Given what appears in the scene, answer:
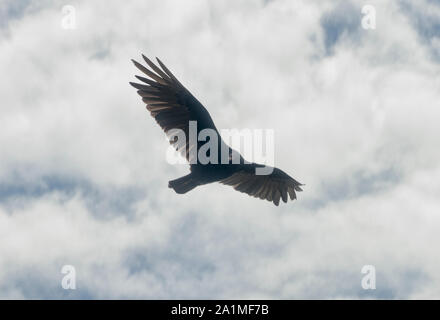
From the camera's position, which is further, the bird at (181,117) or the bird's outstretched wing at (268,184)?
the bird's outstretched wing at (268,184)

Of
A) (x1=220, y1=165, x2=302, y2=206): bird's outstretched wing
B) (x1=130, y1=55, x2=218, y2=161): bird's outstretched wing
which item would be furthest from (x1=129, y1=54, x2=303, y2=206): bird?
(x1=220, y1=165, x2=302, y2=206): bird's outstretched wing

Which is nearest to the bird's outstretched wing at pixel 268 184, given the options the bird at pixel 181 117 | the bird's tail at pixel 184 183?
the bird at pixel 181 117

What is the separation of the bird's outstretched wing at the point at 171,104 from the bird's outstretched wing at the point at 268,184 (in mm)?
2034

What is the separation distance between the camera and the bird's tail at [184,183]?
1217cm

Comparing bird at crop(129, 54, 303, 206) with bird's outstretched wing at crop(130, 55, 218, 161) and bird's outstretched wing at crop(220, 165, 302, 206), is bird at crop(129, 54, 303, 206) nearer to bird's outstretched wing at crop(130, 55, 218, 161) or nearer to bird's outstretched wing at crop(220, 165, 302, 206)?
bird's outstretched wing at crop(130, 55, 218, 161)

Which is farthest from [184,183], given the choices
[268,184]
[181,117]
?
[268,184]

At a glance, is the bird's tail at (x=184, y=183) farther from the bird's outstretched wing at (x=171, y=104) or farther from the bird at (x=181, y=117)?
the bird's outstretched wing at (x=171, y=104)

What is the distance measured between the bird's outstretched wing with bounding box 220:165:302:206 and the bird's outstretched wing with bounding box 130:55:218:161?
203 centimetres

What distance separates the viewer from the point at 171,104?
12.6 meters

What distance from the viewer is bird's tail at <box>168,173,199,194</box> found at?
39.9ft

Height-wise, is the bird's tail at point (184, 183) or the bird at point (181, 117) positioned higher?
the bird at point (181, 117)
